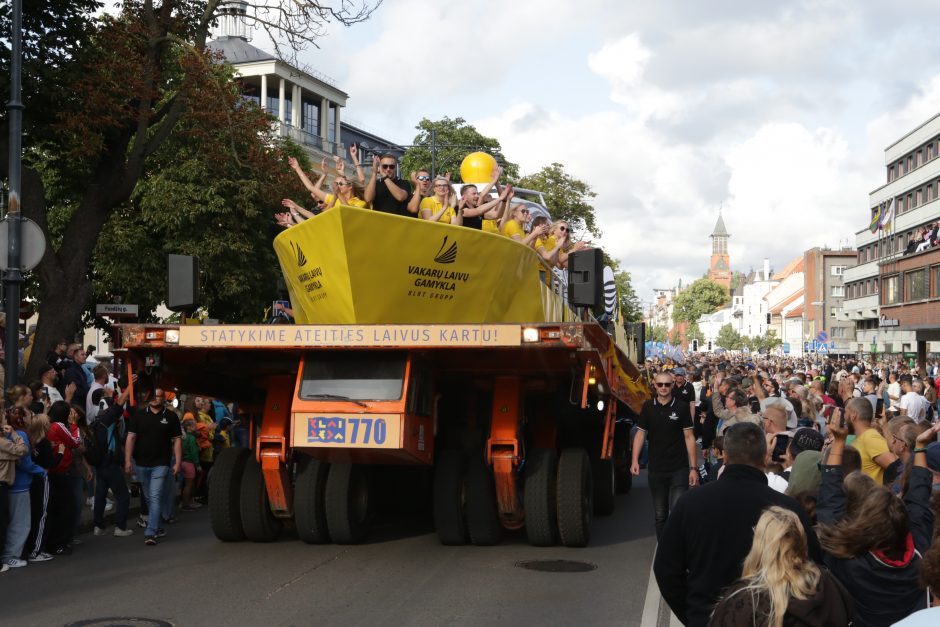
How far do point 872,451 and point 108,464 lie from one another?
7.91m

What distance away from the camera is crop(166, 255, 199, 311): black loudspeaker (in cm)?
994

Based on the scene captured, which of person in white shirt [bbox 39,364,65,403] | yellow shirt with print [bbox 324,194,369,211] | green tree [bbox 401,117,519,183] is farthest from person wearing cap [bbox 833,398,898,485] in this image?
green tree [bbox 401,117,519,183]

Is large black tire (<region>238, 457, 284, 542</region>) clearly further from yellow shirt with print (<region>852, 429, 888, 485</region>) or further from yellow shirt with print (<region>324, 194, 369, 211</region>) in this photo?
yellow shirt with print (<region>852, 429, 888, 485</region>)

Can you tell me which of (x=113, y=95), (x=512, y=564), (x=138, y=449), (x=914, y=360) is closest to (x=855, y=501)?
(x=512, y=564)

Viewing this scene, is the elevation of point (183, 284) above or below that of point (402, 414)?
above

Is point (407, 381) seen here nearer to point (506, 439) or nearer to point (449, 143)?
point (506, 439)

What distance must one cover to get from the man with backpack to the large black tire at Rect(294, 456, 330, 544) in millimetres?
2307

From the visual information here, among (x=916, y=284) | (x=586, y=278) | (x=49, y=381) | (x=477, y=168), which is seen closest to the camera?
(x=586, y=278)

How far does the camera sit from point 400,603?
834cm

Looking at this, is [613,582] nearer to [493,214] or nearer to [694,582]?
[493,214]

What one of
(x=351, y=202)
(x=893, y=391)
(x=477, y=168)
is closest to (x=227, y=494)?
(x=351, y=202)

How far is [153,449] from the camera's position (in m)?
11.4

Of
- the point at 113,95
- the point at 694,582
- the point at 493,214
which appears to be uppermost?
the point at 113,95

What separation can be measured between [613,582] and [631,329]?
27.1ft
